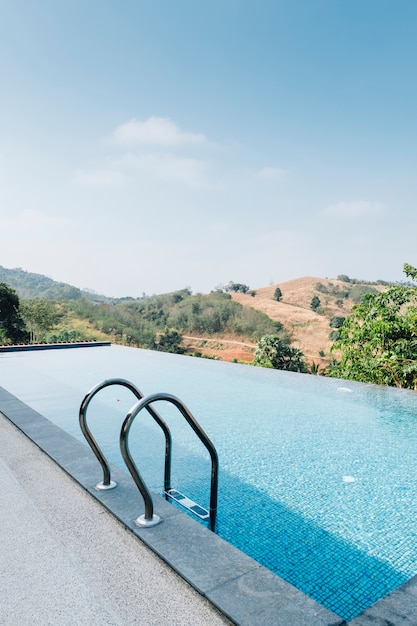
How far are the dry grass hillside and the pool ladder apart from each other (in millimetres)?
20066

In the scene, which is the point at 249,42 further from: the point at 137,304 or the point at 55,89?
the point at 137,304

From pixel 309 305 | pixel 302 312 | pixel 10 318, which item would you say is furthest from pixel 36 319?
pixel 309 305

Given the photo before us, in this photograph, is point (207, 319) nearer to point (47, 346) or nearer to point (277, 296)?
point (277, 296)

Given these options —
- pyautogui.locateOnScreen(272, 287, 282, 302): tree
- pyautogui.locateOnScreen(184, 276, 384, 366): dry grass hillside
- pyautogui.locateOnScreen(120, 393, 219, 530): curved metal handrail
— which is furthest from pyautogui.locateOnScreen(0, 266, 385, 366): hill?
pyautogui.locateOnScreen(120, 393, 219, 530): curved metal handrail

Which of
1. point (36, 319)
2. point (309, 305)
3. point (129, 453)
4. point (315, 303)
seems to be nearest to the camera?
point (129, 453)

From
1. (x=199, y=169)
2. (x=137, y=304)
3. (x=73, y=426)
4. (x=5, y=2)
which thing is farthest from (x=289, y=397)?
(x=137, y=304)

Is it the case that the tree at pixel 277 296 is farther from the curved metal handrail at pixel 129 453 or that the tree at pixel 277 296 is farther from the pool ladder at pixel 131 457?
the curved metal handrail at pixel 129 453

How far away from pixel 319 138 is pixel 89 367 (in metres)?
9.81

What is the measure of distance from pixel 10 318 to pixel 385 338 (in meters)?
12.0

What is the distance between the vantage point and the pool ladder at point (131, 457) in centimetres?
191

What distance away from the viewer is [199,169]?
53.4 feet

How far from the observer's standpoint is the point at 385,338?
7117 mm

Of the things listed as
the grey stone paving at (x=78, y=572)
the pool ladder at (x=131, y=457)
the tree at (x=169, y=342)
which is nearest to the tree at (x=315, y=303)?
the tree at (x=169, y=342)

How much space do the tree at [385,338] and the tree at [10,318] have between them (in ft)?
36.3
